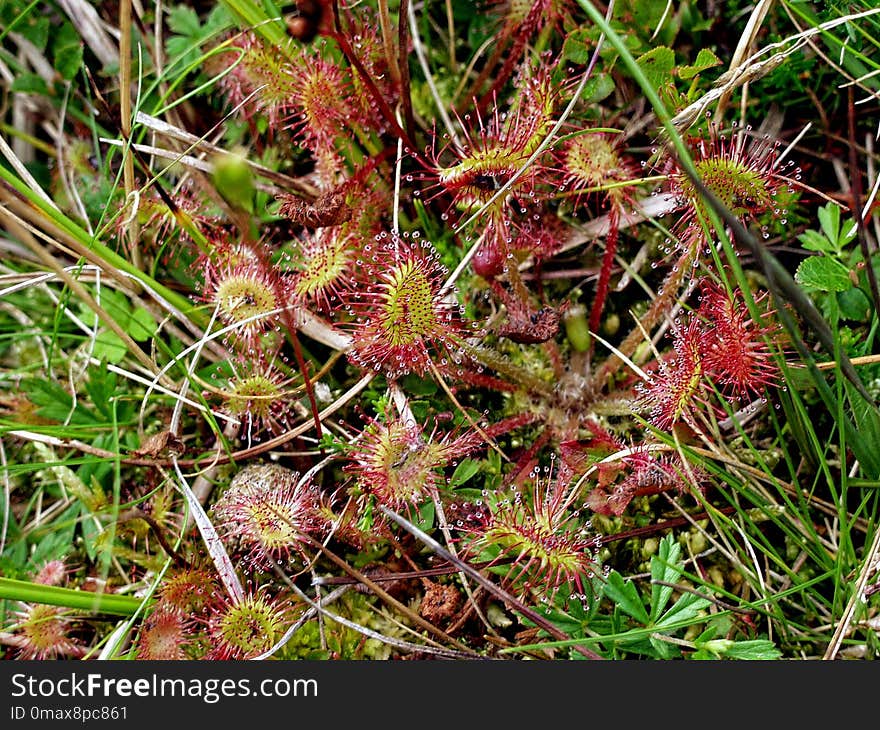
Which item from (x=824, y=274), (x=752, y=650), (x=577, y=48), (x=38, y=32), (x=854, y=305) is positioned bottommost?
(x=752, y=650)

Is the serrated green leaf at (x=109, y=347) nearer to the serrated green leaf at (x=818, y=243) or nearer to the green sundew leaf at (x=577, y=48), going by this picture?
the green sundew leaf at (x=577, y=48)

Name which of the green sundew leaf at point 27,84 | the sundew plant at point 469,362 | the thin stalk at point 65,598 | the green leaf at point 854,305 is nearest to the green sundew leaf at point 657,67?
the sundew plant at point 469,362

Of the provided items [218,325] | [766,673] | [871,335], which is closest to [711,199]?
[871,335]

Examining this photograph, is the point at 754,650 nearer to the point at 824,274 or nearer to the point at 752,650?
the point at 752,650

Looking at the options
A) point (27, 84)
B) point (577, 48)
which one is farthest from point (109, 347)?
point (577, 48)

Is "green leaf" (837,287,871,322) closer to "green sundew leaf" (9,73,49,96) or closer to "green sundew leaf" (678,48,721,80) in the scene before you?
"green sundew leaf" (678,48,721,80)

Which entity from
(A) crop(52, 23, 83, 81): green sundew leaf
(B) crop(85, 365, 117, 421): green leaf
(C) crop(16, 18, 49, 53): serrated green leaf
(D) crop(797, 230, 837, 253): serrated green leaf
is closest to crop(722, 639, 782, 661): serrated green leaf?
(D) crop(797, 230, 837, 253): serrated green leaf

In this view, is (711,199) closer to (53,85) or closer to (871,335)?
(871,335)
